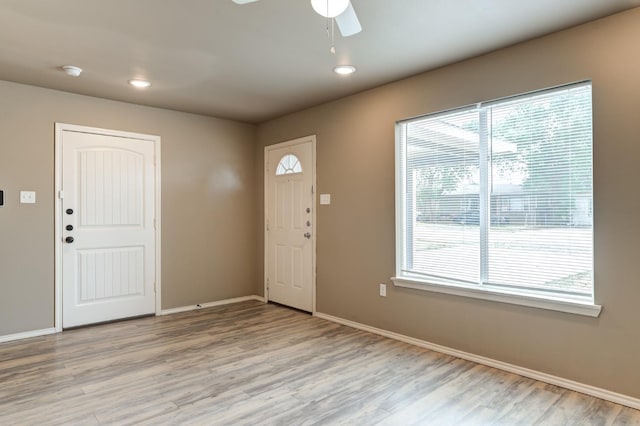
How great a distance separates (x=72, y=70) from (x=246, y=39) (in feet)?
5.58

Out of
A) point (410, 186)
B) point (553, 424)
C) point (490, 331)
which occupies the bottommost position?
point (553, 424)

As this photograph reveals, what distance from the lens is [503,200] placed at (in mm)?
3059

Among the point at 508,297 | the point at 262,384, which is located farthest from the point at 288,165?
the point at 508,297

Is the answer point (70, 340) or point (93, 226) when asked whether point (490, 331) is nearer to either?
point (70, 340)

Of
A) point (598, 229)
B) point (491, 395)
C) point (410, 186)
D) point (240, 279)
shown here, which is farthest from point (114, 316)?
point (598, 229)

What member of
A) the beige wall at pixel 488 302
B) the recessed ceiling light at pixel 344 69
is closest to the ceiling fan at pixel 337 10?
the recessed ceiling light at pixel 344 69

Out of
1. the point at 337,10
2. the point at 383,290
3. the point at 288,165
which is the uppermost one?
the point at 337,10

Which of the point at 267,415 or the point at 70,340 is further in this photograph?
the point at 70,340

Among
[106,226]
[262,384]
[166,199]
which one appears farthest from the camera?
[166,199]

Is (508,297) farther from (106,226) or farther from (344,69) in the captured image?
(106,226)

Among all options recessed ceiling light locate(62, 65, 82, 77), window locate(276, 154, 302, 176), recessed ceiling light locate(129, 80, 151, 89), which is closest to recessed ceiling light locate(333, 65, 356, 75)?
window locate(276, 154, 302, 176)

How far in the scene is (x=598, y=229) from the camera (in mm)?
2561

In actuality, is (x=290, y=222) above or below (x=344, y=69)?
below

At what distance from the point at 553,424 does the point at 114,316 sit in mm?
4225
